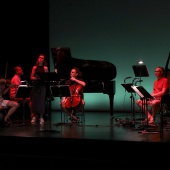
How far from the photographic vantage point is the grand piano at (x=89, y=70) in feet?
29.8

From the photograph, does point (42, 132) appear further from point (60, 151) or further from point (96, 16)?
point (96, 16)

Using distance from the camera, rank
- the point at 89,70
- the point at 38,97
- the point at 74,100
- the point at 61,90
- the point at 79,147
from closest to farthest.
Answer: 1. the point at 79,147
2. the point at 61,90
3. the point at 74,100
4. the point at 38,97
5. the point at 89,70

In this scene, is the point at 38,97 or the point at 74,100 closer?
the point at 74,100

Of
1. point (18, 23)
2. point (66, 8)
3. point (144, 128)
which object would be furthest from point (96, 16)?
point (144, 128)

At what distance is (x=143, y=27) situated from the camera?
11.1 m

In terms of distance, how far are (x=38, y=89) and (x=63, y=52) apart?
4.78 ft

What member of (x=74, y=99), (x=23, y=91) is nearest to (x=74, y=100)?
(x=74, y=99)

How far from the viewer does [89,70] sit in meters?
9.52

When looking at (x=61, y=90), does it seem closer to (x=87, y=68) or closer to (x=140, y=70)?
(x=140, y=70)

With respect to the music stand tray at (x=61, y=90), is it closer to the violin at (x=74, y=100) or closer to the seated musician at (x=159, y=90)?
the violin at (x=74, y=100)

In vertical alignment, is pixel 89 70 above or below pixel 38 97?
above

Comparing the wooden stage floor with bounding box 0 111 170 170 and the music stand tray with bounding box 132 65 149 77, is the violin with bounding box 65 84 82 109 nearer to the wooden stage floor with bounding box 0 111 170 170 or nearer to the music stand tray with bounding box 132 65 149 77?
the music stand tray with bounding box 132 65 149 77

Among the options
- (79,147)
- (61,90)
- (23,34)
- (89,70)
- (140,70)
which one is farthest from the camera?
(23,34)

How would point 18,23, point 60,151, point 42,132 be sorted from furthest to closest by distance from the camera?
point 18,23 < point 42,132 < point 60,151
